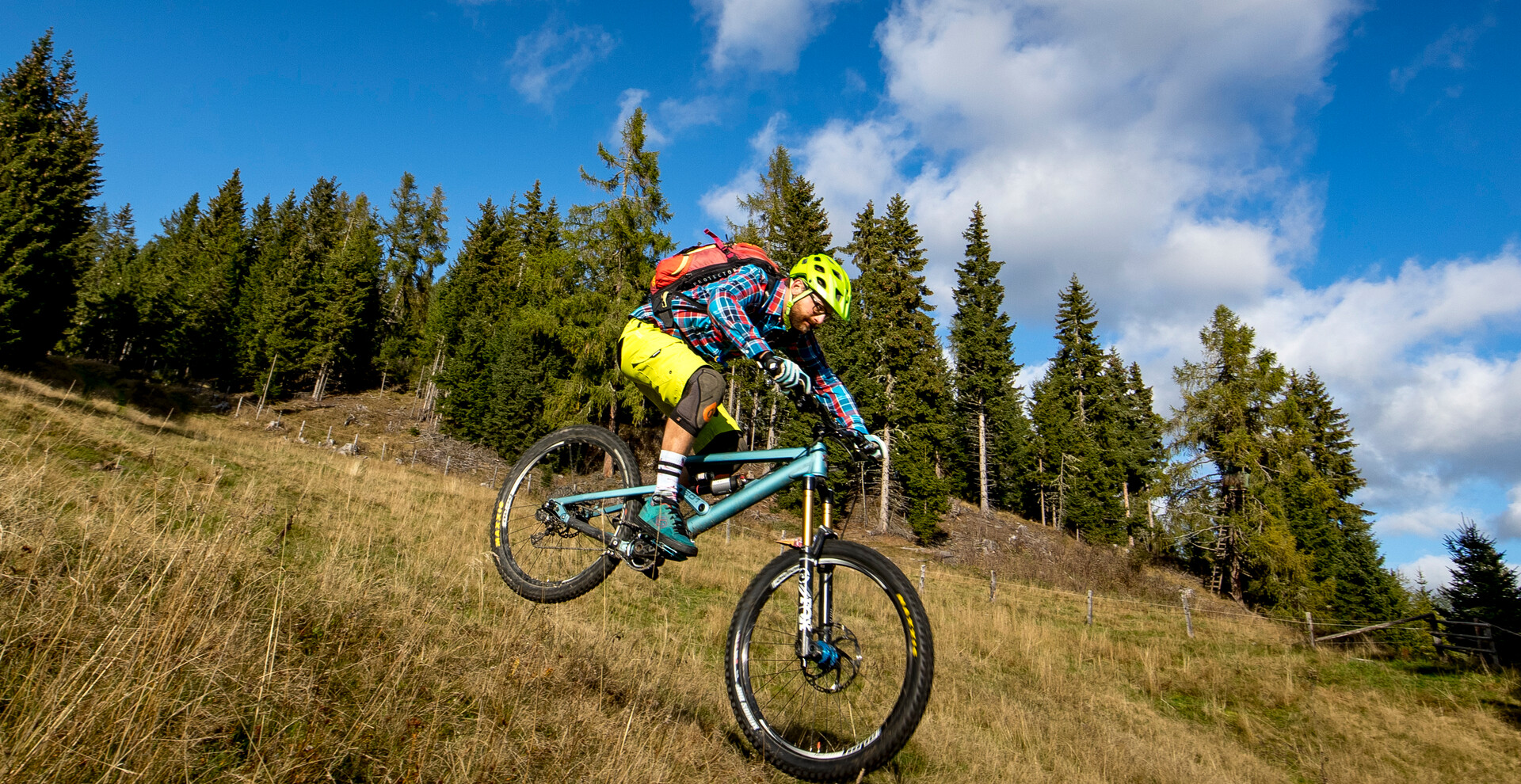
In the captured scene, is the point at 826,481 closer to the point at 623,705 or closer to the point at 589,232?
the point at 623,705

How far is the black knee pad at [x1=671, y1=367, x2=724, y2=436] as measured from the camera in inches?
141

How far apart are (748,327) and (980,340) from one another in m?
44.1

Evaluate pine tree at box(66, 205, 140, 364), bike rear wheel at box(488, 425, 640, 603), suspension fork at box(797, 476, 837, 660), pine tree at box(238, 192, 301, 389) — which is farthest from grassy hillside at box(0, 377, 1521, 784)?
pine tree at box(66, 205, 140, 364)

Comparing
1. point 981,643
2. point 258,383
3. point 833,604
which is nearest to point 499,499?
point 833,604

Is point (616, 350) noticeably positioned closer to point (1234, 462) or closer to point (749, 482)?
point (749, 482)

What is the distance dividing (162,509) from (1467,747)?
18939 millimetres

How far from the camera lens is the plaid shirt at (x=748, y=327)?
348 centimetres

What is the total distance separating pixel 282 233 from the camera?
189 feet

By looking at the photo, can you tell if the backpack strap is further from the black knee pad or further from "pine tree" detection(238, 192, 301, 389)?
"pine tree" detection(238, 192, 301, 389)

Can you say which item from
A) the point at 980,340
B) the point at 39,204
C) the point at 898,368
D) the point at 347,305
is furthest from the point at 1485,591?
the point at 347,305

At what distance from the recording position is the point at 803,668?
296cm

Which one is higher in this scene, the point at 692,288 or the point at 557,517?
the point at 692,288

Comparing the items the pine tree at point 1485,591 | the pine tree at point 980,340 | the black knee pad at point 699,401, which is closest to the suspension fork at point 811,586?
the black knee pad at point 699,401

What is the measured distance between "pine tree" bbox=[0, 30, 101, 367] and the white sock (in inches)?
1673
